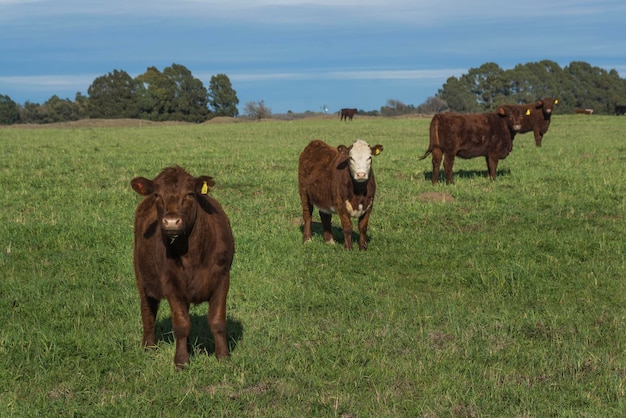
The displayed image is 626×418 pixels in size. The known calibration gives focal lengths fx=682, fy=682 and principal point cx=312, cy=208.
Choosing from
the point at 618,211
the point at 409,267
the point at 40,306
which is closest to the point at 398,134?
the point at 618,211

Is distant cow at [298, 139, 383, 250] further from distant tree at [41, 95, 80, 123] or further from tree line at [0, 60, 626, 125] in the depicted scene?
distant tree at [41, 95, 80, 123]

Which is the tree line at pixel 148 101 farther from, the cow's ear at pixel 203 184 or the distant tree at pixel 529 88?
the cow's ear at pixel 203 184

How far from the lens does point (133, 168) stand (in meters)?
19.3

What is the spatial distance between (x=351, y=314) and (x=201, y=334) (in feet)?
5.19

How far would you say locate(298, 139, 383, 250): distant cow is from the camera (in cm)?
974

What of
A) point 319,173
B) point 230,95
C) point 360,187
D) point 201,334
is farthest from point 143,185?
point 230,95

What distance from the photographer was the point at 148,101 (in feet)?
323

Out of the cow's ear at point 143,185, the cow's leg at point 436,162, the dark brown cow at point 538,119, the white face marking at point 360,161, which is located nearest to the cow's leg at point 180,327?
the cow's ear at point 143,185

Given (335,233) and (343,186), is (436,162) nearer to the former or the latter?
(335,233)

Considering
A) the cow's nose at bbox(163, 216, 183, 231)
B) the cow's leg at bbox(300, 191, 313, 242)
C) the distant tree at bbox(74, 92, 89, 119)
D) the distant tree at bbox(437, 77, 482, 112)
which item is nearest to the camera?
the cow's nose at bbox(163, 216, 183, 231)

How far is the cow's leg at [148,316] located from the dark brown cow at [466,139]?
1117 cm

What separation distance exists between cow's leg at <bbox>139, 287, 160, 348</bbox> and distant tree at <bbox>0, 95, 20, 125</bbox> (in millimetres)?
115846

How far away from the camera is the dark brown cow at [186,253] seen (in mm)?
5211

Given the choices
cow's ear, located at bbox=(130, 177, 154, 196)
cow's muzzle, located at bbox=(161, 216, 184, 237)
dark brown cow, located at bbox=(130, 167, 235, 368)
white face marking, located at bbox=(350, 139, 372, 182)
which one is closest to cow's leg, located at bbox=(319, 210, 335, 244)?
white face marking, located at bbox=(350, 139, 372, 182)
